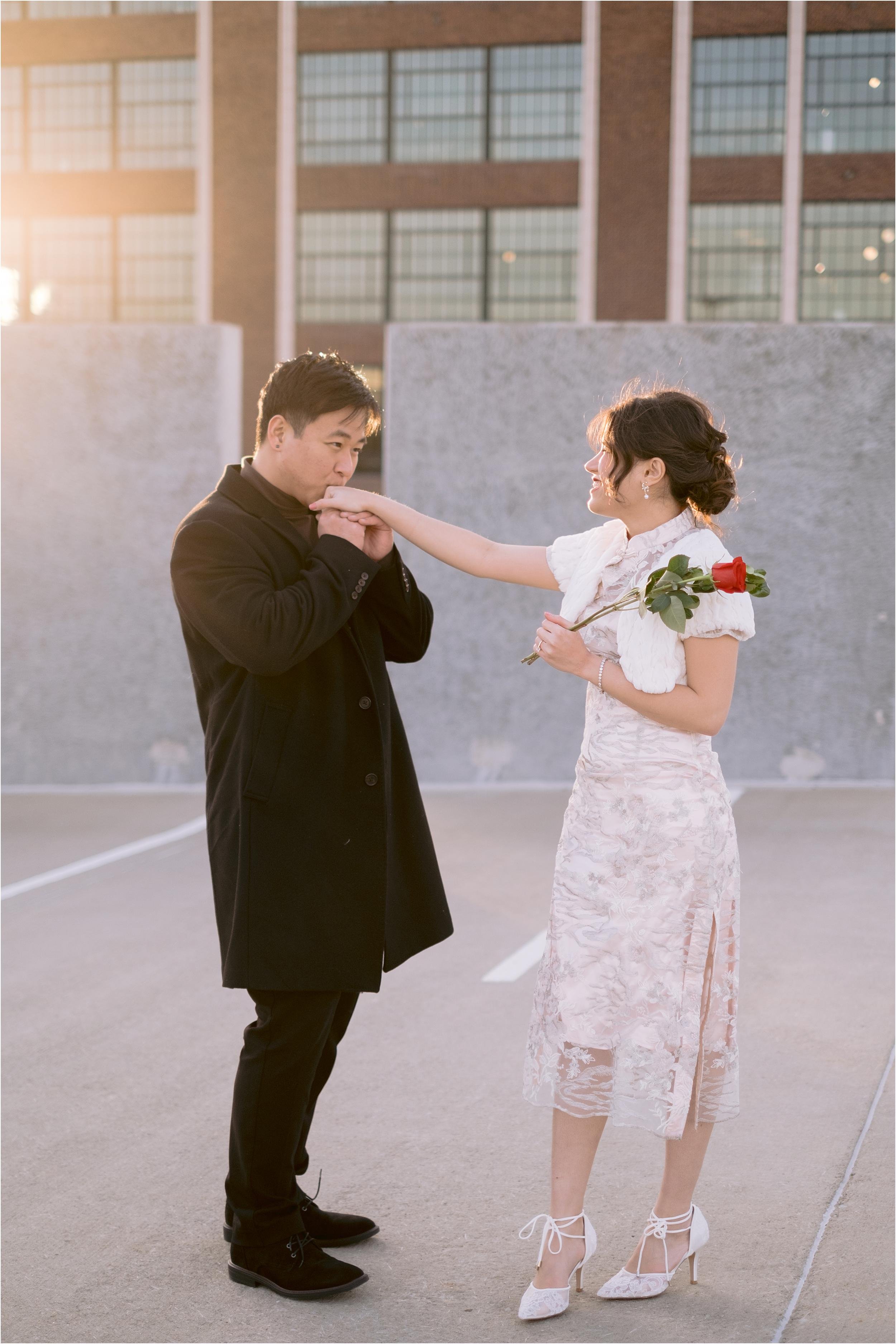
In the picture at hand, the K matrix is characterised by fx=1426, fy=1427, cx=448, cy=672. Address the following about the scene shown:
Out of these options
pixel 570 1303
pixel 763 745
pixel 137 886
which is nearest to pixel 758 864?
pixel 763 745

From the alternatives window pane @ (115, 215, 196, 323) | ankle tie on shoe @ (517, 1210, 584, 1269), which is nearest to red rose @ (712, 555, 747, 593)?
ankle tie on shoe @ (517, 1210, 584, 1269)

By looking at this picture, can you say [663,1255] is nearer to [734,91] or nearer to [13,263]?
[734,91]

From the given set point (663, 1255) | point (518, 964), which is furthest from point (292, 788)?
point (518, 964)

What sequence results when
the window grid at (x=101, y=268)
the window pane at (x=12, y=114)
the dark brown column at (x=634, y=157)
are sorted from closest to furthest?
1. the dark brown column at (x=634, y=157)
2. the window grid at (x=101, y=268)
3. the window pane at (x=12, y=114)

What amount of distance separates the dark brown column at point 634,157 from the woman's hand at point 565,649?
3412 cm

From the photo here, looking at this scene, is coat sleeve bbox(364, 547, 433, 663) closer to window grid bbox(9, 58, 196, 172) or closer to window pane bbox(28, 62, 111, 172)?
window grid bbox(9, 58, 196, 172)

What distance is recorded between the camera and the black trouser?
298 cm

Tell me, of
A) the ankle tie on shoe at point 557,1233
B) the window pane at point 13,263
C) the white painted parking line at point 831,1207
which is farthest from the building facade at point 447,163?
the ankle tie on shoe at point 557,1233

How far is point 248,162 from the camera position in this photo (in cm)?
3853

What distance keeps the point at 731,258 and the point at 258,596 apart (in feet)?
120

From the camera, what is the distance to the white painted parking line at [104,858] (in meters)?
7.08

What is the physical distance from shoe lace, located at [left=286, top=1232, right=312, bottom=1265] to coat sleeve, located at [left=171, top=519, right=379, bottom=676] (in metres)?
1.21

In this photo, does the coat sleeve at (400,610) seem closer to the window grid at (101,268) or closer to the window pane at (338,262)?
the window pane at (338,262)

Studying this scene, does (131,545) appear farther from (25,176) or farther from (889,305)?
(25,176)
